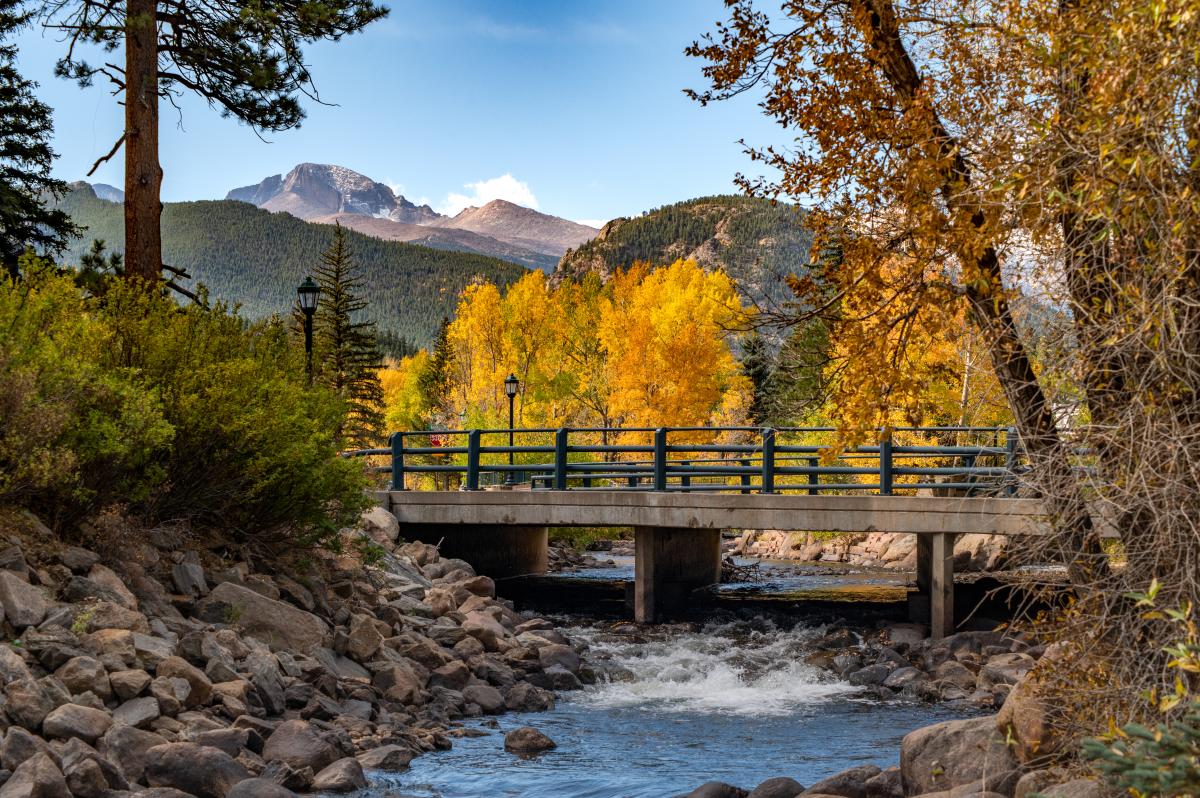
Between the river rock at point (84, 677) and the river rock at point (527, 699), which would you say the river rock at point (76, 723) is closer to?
the river rock at point (84, 677)

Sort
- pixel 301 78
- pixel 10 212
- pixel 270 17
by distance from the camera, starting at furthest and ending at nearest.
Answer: pixel 10 212 < pixel 301 78 < pixel 270 17

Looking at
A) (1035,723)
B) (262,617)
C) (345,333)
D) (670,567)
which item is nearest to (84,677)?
(262,617)

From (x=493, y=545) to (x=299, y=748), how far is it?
1343 cm

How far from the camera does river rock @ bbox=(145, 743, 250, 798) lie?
784 cm

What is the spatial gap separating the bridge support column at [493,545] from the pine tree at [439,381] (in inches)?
958

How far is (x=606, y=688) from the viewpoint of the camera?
13.9 metres

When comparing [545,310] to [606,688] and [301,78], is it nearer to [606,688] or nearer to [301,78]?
[301,78]

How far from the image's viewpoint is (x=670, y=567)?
67.1ft

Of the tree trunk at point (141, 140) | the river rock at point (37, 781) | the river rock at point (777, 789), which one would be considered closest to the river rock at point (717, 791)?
the river rock at point (777, 789)

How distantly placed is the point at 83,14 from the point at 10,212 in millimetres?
9310

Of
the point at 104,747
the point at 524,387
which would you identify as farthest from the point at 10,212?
the point at 524,387

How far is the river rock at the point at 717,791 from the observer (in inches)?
346

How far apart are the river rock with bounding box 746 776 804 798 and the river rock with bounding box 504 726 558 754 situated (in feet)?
8.15

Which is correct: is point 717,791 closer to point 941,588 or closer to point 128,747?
point 128,747
